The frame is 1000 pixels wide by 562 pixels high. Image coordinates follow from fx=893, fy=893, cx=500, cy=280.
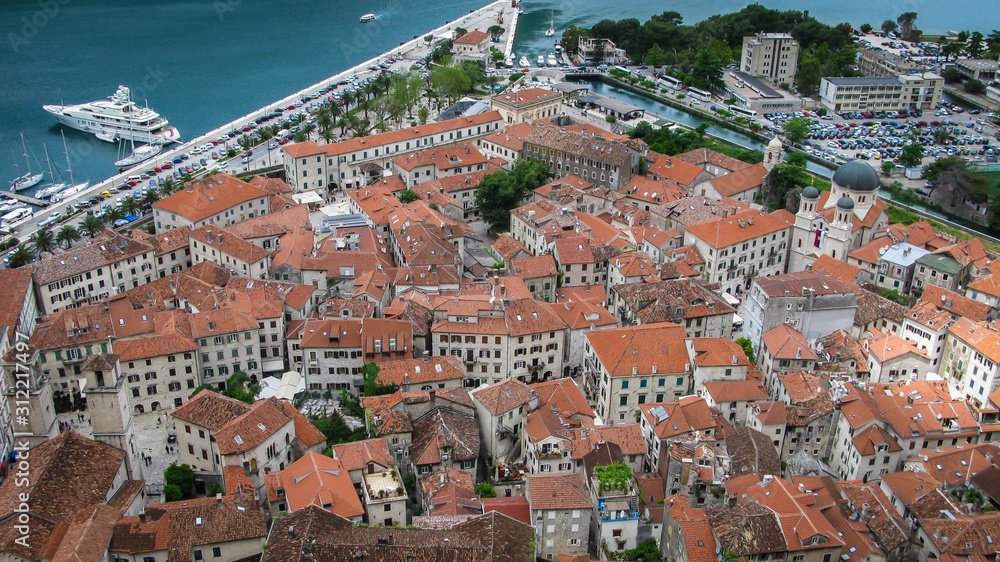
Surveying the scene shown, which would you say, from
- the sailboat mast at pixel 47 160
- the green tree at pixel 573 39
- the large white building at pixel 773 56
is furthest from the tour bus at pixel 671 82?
the sailboat mast at pixel 47 160

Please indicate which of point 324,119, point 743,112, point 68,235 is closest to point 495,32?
point 743,112

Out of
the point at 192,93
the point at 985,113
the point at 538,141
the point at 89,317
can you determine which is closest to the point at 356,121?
the point at 538,141

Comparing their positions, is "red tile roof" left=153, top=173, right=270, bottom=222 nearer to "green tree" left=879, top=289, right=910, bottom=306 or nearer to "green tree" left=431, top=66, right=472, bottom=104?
"green tree" left=431, top=66, right=472, bottom=104

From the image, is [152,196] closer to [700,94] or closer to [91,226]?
[91,226]

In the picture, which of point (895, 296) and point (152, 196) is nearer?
point (895, 296)

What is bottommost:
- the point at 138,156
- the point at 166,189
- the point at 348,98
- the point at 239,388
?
the point at 239,388

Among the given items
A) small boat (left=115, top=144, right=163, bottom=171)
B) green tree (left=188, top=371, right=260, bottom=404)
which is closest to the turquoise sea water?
small boat (left=115, top=144, right=163, bottom=171)

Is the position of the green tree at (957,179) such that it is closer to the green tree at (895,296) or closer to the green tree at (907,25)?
Answer: the green tree at (895,296)
